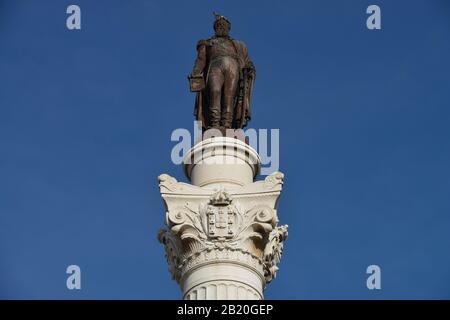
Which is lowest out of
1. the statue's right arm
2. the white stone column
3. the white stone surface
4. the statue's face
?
the white stone column

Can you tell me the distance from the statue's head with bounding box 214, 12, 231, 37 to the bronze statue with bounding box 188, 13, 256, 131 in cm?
40

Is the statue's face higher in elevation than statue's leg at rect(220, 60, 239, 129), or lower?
higher

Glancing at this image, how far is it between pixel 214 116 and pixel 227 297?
556cm

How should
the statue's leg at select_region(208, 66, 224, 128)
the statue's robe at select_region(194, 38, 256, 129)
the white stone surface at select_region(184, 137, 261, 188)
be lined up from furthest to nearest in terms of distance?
1. the statue's robe at select_region(194, 38, 256, 129)
2. the statue's leg at select_region(208, 66, 224, 128)
3. the white stone surface at select_region(184, 137, 261, 188)

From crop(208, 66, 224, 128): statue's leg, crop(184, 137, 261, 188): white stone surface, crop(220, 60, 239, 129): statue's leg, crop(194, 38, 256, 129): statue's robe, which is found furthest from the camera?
crop(194, 38, 256, 129): statue's robe

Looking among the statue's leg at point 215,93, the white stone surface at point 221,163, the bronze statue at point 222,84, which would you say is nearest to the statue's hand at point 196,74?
the bronze statue at point 222,84

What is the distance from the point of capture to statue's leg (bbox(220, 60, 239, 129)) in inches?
1163

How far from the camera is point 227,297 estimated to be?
25281 millimetres

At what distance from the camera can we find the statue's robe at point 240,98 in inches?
1172

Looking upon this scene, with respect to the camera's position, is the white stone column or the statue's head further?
the statue's head

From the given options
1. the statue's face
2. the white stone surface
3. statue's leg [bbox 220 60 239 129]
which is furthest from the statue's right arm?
the white stone surface

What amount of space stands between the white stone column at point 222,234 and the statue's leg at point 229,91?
86.6 inches

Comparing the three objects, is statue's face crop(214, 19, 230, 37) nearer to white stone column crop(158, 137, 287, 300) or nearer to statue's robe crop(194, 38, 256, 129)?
statue's robe crop(194, 38, 256, 129)
